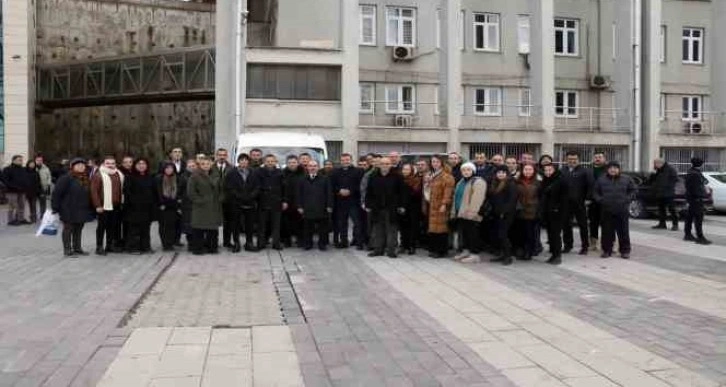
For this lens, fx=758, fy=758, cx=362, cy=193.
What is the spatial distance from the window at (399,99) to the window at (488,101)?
9.99 ft

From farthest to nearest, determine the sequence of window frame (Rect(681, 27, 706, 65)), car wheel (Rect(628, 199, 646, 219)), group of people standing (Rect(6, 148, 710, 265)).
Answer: window frame (Rect(681, 27, 706, 65)), car wheel (Rect(628, 199, 646, 219)), group of people standing (Rect(6, 148, 710, 265))

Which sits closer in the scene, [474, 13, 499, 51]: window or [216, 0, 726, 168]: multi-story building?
[216, 0, 726, 168]: multi-story building

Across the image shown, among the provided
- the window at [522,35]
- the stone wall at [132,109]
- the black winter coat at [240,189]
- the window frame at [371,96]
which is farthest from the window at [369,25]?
the black winter coat at [240,189]

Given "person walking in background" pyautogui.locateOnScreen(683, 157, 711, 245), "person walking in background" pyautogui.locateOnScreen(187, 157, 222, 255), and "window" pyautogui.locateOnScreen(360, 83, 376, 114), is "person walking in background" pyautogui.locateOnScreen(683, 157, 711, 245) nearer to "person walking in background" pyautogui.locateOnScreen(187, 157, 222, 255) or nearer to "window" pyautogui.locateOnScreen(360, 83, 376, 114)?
"person walking in background" pyautogui.locateOnScreen(187, 157, 222, 255)

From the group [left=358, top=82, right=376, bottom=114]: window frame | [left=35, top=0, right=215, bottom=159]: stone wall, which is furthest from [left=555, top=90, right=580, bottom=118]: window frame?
[left=35, top=0, right=215, bottom=159]: stone wall

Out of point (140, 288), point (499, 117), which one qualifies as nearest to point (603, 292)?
point (140, 288)

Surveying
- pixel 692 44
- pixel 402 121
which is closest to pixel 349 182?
pixel 402 121

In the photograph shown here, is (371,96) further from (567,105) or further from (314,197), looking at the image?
(314,197)

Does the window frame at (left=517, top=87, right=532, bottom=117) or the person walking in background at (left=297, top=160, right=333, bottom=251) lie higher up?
the window frame at (left=517, top=87, right=532, bottom=117)

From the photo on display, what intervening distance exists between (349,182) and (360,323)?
6671 millimetres

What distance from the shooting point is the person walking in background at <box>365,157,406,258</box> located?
1271cm

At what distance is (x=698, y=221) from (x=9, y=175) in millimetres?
16221

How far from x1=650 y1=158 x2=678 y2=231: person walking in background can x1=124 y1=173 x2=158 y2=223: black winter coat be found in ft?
36.9

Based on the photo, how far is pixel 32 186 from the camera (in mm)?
19750
